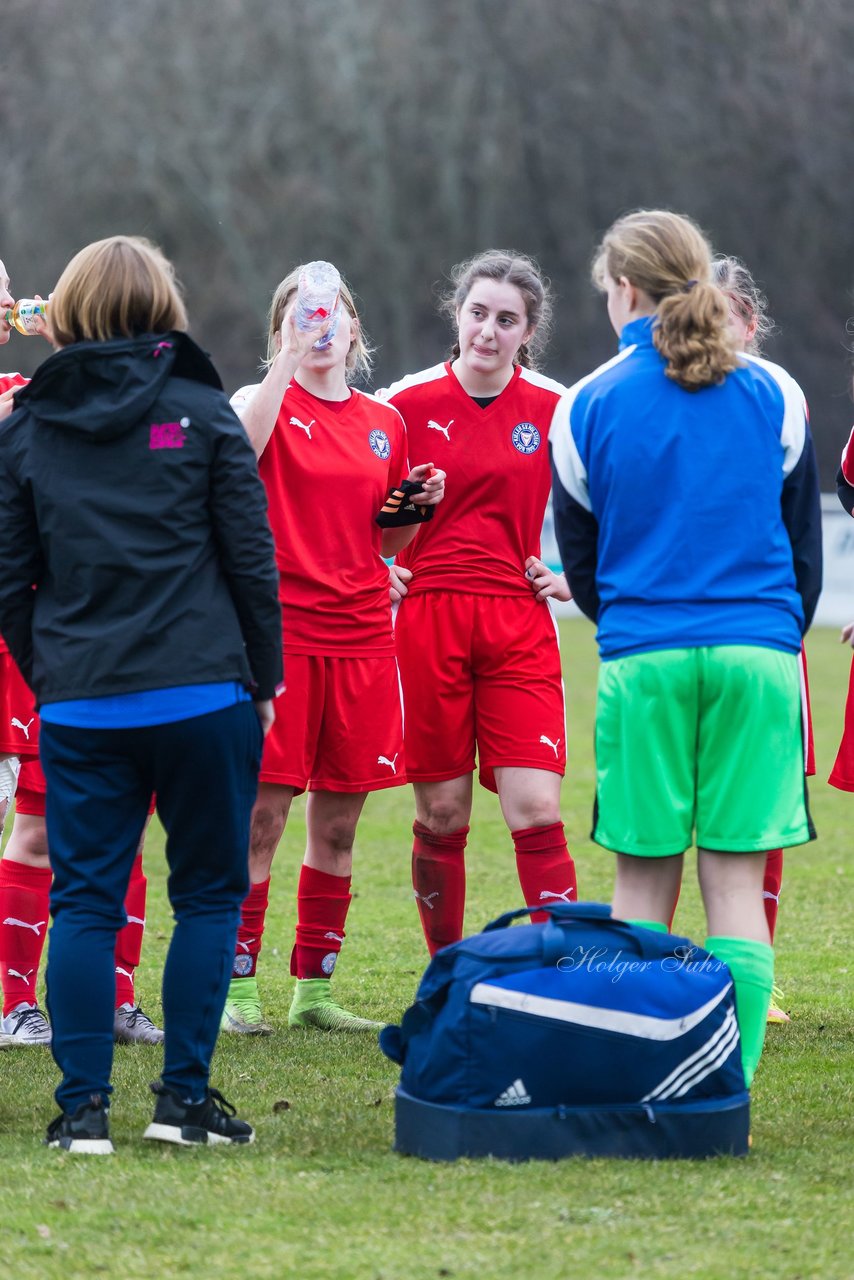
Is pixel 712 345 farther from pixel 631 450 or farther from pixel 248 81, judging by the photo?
pixel 248 81

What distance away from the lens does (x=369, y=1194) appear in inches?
139

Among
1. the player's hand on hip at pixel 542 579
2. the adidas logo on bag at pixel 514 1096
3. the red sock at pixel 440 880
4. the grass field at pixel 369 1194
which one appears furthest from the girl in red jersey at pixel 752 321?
the adidas logo on bag at pixel 514 1096

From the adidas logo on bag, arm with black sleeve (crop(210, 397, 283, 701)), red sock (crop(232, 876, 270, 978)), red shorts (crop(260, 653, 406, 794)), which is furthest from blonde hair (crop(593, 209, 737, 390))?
red sock (crop(232, 876, 270, 978))

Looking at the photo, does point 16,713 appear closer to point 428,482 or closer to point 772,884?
→ point 428,482

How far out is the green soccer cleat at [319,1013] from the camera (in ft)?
18.2

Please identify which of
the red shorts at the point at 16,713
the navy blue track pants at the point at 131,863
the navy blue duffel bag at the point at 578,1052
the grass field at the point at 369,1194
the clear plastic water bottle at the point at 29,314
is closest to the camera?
the grass field at the point at 369,1194

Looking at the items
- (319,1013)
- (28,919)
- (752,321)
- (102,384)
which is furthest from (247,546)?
(752,321)

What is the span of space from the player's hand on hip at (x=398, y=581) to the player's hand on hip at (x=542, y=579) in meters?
0.38

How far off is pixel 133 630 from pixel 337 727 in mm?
1701

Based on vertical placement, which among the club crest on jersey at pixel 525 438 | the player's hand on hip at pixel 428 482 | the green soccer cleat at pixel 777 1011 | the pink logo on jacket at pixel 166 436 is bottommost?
the green soccer cleat at pixel 777 1011

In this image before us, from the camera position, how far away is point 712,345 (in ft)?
12.8

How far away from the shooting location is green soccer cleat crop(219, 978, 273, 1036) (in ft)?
17.9

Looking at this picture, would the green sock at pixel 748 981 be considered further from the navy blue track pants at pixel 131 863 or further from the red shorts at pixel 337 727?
the red shorts at pixel 337 727

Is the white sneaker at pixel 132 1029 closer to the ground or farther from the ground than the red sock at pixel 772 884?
closer to the ground
